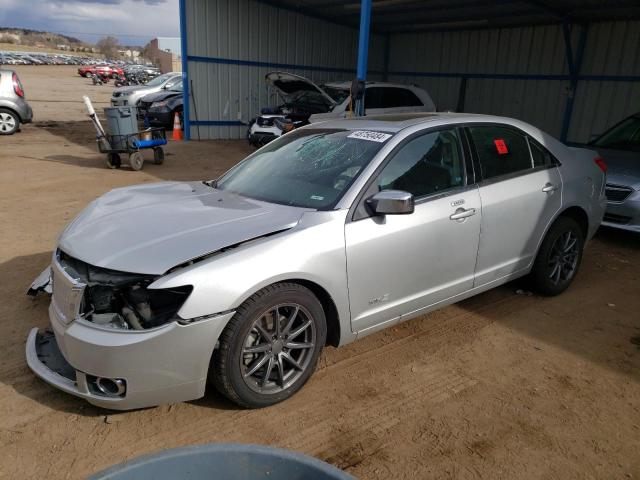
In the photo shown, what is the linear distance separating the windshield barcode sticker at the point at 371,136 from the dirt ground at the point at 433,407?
4.86 feet

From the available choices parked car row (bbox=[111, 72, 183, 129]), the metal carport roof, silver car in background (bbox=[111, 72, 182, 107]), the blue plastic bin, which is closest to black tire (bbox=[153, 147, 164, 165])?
parked car row (bbox=[111, 72, 183, 129])

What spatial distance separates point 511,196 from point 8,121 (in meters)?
14.0

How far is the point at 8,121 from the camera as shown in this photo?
13352 millimetres

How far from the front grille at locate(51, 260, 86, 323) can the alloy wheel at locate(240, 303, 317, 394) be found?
0.90 metres

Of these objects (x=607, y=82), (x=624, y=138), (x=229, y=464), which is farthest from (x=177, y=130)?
(x=229, y=464)

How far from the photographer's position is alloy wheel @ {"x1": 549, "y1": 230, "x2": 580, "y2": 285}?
4492 millimetres

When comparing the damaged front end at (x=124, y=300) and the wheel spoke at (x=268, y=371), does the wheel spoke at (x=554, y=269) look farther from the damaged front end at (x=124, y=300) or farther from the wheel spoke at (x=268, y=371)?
the damaged front end at (x=124, y=300)

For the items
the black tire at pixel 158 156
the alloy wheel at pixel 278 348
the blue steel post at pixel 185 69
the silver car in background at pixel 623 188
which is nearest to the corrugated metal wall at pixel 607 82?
the silver car in background at pixel 623 188

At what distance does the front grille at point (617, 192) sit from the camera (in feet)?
19.5

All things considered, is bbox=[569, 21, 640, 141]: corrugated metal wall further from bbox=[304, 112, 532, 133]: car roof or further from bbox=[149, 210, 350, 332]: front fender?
bbox=[149, 210, 350, 332]: front fender

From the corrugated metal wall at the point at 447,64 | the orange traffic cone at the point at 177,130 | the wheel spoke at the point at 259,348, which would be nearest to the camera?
the wheel spoke at the point at 259,348

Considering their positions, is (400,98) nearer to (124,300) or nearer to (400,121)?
(400,121)

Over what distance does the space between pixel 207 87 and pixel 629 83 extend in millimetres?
11961

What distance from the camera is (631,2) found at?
1134 centimetres
